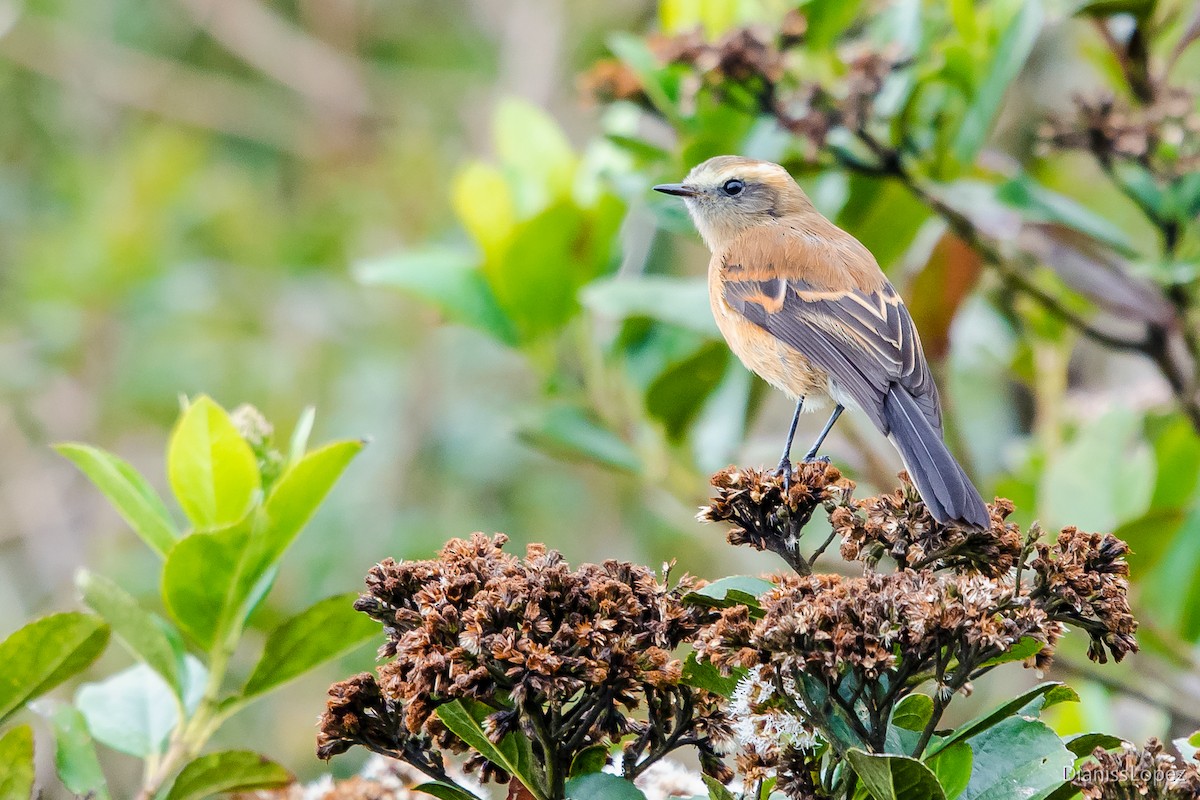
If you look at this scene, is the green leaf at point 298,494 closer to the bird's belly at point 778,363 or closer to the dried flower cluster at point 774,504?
the dried flower cluster at point 774,504

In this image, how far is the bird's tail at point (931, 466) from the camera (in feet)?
6.15

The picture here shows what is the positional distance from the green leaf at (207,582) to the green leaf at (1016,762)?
1246 mm

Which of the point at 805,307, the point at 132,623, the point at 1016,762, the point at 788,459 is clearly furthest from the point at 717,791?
the point at 805,307

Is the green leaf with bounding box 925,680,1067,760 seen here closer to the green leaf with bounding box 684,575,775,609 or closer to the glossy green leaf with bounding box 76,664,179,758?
the green leaf with bounding box 684,575,775,609

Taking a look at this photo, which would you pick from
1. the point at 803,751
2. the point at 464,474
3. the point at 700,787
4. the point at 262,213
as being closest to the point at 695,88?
the point at 700,787

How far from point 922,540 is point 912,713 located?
243 millimetres

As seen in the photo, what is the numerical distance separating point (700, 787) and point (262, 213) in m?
6.59

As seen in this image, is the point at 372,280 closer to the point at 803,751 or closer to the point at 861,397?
the point at 861,397

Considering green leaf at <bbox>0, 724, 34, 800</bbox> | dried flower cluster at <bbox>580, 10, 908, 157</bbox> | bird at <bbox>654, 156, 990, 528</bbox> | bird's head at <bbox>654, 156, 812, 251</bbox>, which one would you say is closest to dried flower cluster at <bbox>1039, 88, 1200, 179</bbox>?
dried flower cluster at <bbox>580, 10, 908, 157</bbox>

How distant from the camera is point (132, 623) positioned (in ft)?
7.55

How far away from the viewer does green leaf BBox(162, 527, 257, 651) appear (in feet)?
7.37

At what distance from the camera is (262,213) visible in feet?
26.5

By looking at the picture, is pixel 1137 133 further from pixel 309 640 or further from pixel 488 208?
pixel 309 640

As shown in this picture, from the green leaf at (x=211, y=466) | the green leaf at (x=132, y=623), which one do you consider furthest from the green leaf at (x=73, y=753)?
the green leaf at (x=211, y=466)
